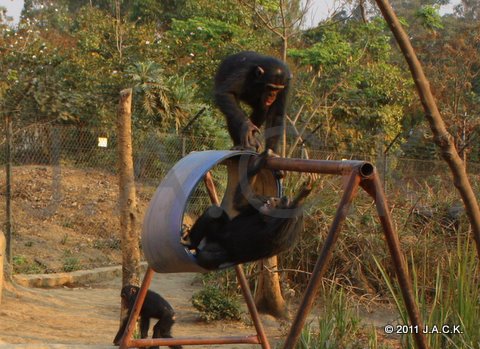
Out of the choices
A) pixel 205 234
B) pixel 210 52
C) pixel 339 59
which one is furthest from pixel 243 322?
pixel 210 52

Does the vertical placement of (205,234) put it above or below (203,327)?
above

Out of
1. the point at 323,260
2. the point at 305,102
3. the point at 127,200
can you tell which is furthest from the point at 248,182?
the point at 305,102

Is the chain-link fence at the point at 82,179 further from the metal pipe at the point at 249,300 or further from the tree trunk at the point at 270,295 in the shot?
the metal pipe at the point at 249,300

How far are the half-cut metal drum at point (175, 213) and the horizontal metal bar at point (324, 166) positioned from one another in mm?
216

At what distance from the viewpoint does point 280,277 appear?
342 inches

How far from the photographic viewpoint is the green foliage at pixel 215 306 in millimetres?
7672

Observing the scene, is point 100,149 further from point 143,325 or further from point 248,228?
point 248,228

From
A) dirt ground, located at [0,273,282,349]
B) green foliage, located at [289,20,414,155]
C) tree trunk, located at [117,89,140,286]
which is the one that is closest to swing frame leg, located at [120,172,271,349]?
tree trunk, located at [117,89,140,286]

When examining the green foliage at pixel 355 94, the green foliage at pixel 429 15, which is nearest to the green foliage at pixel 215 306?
the green foliage at pixel 355 94

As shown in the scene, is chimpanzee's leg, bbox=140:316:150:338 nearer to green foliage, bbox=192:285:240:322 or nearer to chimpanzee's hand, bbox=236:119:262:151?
green foliage, bbox=192:285:240:322

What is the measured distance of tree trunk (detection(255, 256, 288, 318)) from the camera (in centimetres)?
771

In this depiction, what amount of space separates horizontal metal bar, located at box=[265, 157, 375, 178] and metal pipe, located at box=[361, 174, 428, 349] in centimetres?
6

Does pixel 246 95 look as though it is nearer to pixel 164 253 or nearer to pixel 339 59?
pixel 164 253

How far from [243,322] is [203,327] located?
1.44 feet
